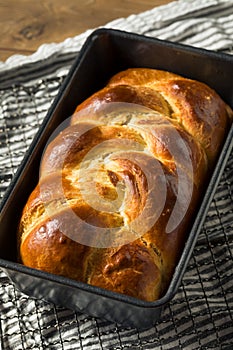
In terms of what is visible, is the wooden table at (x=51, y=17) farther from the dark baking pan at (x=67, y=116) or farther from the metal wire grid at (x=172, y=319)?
the metal wire grid at (x=172, y=319)

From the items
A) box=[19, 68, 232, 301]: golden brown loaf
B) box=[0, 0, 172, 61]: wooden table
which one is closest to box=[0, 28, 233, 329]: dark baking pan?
box=[19, 68, 232, 301]: golden brown loaf

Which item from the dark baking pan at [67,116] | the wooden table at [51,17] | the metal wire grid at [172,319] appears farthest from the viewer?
the wooden table at [51,17]

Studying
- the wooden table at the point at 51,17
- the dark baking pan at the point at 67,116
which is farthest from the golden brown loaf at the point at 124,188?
the wooden table at the point at 51,17

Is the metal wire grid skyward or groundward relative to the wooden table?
groundward

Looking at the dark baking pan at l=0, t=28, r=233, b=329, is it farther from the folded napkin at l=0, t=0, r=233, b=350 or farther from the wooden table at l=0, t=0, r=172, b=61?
the wooden table at l=0, t=0, r=172, b=61

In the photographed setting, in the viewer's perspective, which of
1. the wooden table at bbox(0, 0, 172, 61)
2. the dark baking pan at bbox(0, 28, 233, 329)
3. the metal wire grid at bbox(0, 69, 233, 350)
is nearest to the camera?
the dark baking pan at bbox(0, 28, 233, 329)

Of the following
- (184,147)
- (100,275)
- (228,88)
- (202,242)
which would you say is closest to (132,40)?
(228,88)

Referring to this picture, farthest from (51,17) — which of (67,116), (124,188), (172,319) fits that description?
(172,319)
